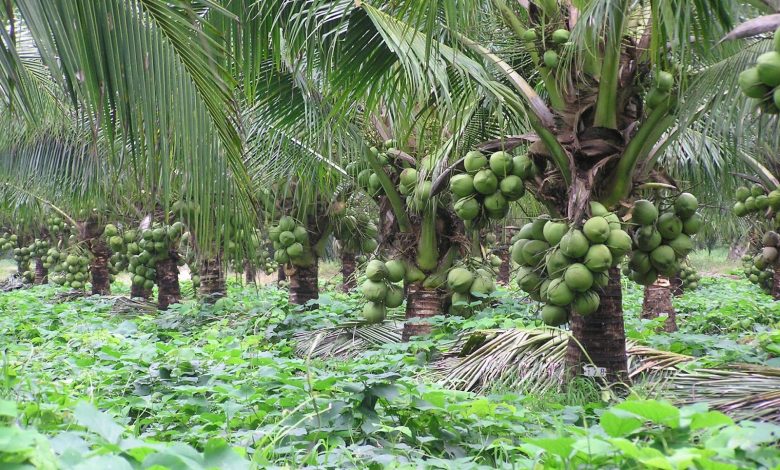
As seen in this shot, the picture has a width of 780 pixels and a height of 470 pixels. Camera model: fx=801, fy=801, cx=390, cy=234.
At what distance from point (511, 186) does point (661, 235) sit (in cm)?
84

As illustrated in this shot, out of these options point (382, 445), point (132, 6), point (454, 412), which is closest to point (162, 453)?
point (382, 445)

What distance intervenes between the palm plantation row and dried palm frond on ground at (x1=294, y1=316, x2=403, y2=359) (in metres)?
0.31

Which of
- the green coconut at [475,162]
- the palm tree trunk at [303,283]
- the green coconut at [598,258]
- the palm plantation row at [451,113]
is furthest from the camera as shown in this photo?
the palm tree trunk at [303,283]

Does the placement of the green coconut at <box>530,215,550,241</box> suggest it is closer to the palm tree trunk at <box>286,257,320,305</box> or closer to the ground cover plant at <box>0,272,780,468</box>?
the ground cover plant at <box>0,272,780,468</box>

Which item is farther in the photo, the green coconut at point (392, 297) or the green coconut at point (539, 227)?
the green coconut at point (392, 297)

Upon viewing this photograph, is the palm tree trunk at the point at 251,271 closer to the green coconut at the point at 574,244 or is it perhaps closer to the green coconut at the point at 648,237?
the green coconut at the point at 574,244

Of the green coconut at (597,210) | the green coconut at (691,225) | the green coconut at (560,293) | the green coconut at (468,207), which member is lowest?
the green coconut at (560,293)

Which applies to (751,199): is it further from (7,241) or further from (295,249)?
(7,241)

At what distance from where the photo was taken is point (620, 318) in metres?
4.36

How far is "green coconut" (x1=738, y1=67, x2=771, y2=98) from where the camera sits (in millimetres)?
2378

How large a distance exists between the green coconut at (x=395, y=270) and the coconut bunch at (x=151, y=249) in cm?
459

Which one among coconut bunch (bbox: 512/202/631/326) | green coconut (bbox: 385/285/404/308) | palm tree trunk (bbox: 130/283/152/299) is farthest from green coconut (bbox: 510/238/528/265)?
palm tree trunk (bbox: 130/283/152/299)

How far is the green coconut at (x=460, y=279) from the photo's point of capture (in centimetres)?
616

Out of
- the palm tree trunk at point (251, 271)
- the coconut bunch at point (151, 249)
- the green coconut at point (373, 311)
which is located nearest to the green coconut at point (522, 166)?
the palm tree trunk at point (251, 271)
